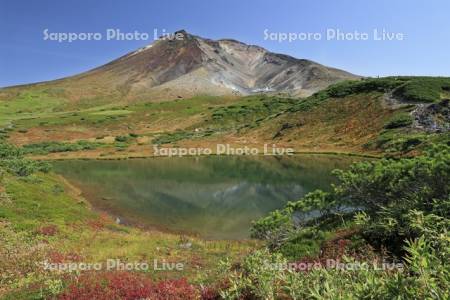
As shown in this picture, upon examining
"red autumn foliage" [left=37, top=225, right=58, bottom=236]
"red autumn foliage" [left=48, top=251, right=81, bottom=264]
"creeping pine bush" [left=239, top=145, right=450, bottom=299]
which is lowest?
"red autumn foliage" [left=48, top=251, right=81, bottom=264]

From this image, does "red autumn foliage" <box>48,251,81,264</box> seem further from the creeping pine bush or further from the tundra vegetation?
the creeping pine bush

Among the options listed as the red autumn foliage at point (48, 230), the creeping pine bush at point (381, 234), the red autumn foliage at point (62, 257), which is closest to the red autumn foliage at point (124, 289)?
the creeping pine bush at point (381, 234)

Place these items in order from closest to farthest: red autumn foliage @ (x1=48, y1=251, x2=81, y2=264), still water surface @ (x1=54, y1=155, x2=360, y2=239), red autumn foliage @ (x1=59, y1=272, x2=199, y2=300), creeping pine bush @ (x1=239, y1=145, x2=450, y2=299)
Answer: creeping pine bush @ (x1=239, y1=145, x2=450, y2=299) < red autumn foliage @ (x1=59, y1=272, x2=199, y2=300) < red autumn foliage @ (x1=48, y1=251, x2=81, y2=264) < still water surface @ (x1=54, y1=155, x2=360, y2=239)

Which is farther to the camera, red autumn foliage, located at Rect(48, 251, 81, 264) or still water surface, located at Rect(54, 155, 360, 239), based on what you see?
still water surface, located at Rect(54, 155, 360, 239)

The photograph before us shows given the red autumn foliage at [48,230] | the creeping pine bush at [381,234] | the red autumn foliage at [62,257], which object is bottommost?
the red autumn foliage at [62,257]

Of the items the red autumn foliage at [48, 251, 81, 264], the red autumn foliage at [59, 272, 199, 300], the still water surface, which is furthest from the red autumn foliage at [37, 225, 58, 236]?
the red autumn foliage at [59, 272, 199, 300]

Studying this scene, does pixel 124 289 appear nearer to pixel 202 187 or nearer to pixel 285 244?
pixel 285 244

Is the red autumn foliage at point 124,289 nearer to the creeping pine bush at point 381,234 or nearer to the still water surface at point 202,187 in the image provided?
the creeping pine bush at point 381,234
